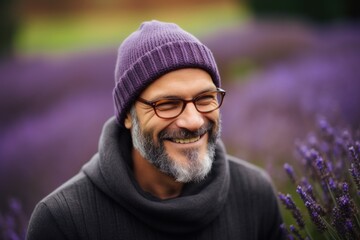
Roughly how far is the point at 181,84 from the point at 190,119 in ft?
0.55

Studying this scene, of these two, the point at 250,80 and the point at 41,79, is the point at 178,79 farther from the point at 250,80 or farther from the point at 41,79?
the point at 41,79

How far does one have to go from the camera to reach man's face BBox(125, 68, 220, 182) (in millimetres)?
2223

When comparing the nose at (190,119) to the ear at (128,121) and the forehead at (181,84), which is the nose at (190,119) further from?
the ear at (128,121)

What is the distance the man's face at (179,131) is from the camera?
7.29 feet

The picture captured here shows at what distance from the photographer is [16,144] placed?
16.9 ft

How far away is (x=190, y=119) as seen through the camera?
220cm

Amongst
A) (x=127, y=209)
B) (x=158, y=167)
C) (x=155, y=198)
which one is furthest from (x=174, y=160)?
(x=127, y=209)

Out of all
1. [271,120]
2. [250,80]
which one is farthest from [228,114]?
[250,80]

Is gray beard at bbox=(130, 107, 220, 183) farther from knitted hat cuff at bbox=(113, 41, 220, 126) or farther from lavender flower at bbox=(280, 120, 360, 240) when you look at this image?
lavender flower at bbox=(280, 120, 360, 240)

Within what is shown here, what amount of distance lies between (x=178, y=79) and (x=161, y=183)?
1.78 ft

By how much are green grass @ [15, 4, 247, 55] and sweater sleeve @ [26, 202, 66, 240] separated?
1081 cm

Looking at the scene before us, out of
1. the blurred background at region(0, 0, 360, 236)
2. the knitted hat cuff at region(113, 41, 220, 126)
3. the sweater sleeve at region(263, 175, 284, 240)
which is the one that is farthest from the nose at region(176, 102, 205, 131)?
the blurred background at region(0, 0, 360, 236)

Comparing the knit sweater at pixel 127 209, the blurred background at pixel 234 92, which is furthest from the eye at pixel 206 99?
the blurred background at pixel 234 92

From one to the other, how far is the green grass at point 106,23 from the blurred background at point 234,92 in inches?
28.1
